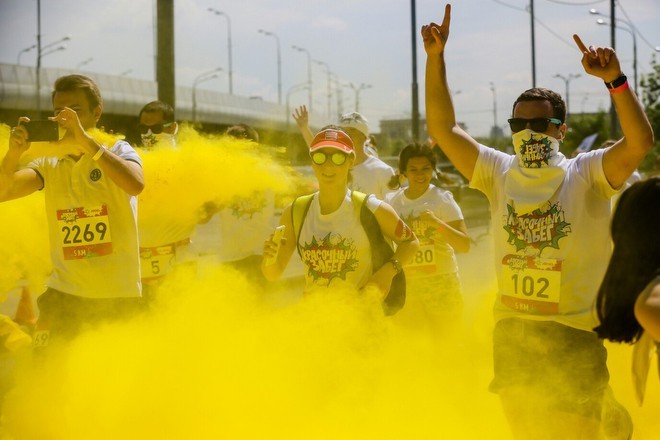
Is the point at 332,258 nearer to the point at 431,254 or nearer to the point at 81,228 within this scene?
the point at 81,228

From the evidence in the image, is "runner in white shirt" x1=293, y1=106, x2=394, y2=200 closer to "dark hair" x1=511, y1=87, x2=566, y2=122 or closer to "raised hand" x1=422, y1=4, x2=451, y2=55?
"raised hand" x1=422, y1=4, x2=451, y2=55

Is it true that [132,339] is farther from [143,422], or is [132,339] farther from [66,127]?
[66,127]

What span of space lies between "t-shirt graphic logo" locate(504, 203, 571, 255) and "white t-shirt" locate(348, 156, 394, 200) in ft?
10.5

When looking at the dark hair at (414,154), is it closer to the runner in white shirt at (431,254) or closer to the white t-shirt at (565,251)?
the runner in white shirt at (431,254)

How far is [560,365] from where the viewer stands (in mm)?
3822

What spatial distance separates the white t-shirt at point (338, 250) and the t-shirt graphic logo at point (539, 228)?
3.32 ft

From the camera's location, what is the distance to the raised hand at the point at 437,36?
13.6 feet

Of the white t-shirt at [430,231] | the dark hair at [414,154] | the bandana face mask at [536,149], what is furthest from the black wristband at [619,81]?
the dark hair at [414,154]

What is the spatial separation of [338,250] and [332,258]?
57mm

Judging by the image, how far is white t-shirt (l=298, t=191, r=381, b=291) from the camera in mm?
4676

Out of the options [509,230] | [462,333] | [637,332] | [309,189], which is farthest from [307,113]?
[637,332]

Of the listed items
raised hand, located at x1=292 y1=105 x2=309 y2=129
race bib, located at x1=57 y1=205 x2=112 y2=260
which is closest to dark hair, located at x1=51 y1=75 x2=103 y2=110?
race bib, located at x1=57 y1=205 x2=112 y2=260

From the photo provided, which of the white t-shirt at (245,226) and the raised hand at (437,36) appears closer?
the raised hand at (437,36)

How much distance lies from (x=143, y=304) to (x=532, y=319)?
2454 mm
